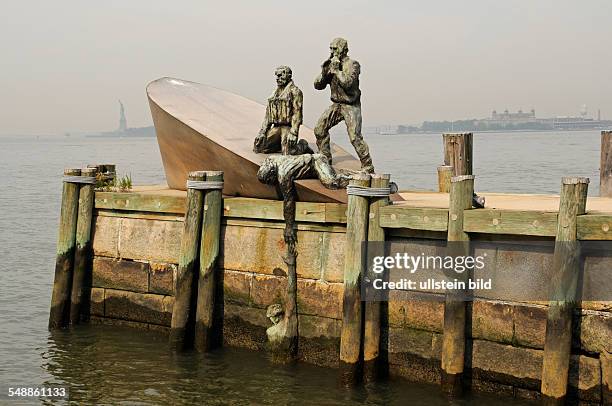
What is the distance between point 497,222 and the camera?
30.1 ft

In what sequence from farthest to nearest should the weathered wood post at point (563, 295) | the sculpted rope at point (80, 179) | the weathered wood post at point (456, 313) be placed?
the sculpted rope at point (80, 179) → the weathered wood post at point (456, 313) → the weathered wood post at point (563, 295)

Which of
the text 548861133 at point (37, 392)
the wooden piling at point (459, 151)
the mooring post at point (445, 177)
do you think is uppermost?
the wooden piling at point (459, 151)

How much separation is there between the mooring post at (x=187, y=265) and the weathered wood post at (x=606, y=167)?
6.50 metres

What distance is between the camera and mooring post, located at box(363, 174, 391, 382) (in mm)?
9984

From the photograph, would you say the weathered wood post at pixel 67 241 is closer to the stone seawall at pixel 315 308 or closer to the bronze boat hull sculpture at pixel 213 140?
the stone seawall at pixel 315 308

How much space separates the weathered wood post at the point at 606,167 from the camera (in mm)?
13695

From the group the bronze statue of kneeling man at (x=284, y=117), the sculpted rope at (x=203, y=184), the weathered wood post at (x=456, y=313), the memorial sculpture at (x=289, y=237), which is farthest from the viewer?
the bronze statue of kneeling man at (x=284, y=117)

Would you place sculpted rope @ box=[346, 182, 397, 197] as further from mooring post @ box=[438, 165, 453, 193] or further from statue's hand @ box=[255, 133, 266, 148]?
mooring post @ box=[438, 165, 453, 193]

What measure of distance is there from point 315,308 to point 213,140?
9.64 ft

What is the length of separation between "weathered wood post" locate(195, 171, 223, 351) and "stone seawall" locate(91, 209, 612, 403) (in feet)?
0.68

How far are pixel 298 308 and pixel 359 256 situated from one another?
1229 millimetres

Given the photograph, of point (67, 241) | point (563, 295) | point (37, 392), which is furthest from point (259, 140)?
point (563, 295)

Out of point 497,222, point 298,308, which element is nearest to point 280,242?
point 298,308

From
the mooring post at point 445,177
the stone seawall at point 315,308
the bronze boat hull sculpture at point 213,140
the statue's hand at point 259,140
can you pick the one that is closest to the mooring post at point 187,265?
the stone seawall at point 315,308
